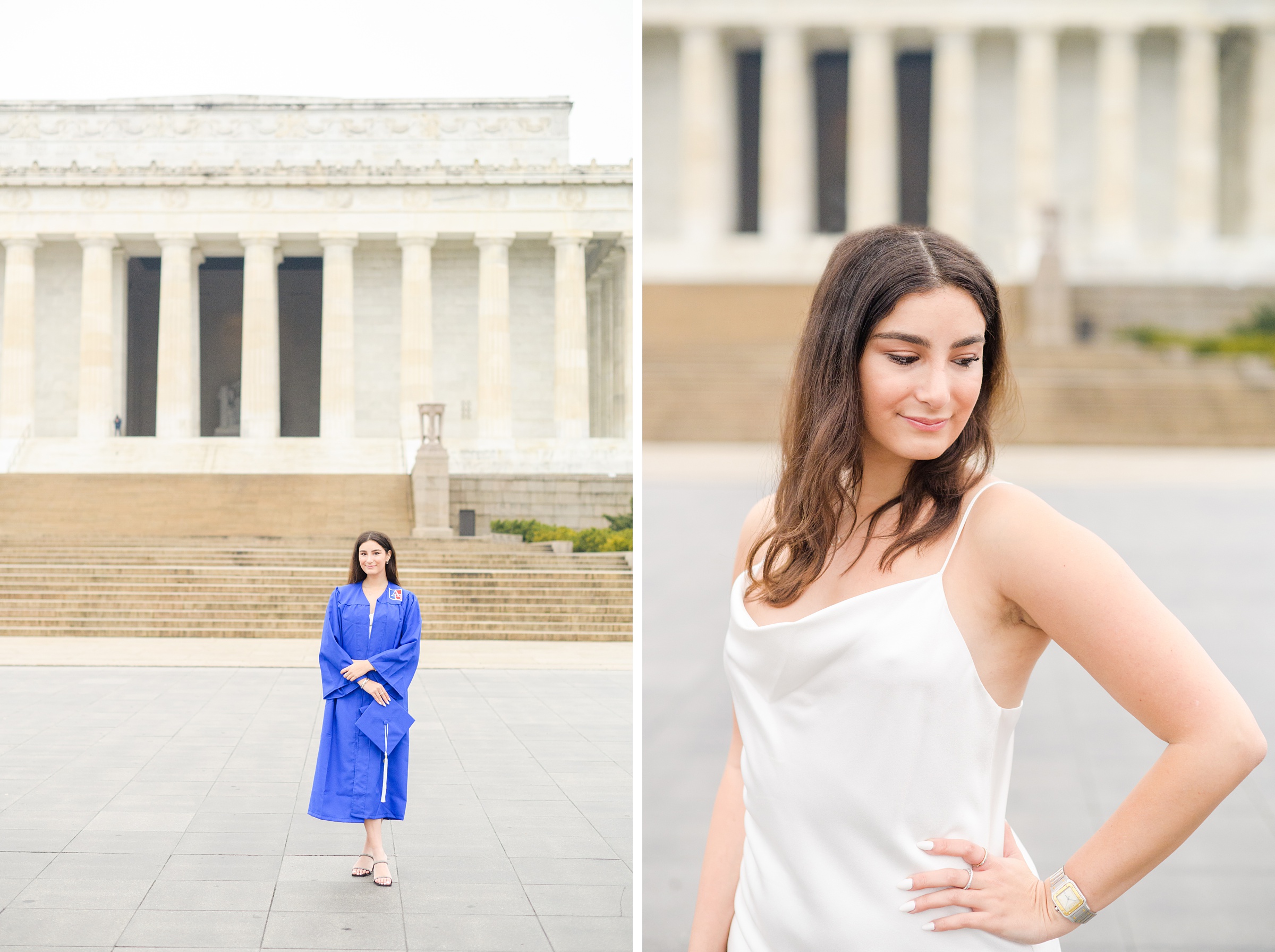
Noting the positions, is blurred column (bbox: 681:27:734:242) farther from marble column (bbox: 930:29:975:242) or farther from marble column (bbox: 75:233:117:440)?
marble column (bbox: 75:233:117:440)

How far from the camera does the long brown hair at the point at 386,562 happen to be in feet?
15.8

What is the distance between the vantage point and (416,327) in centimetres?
3130

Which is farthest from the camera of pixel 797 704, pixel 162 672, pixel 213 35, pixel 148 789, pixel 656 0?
pixel 656 0

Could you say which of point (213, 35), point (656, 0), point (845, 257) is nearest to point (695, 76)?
point (656, 0)

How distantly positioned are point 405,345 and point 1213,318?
21944 millimetres

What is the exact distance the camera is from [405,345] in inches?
1230

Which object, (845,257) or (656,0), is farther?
(656,0)

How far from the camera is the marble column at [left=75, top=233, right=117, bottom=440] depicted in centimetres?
2919

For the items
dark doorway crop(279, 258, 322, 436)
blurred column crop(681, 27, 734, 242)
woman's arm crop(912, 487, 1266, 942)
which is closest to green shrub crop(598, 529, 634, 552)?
woman's arm crop(912, 487, 1266, 942)

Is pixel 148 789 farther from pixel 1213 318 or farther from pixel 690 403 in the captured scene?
pixel 1213 318

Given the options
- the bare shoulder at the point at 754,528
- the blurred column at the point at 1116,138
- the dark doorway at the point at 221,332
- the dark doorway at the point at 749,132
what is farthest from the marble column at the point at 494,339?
the bare shoulder at the point at 754,528

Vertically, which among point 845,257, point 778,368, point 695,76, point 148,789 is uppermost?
point 695,76

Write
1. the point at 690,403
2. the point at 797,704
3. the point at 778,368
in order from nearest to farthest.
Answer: the point at 797,704 → the point at 690,403 → the point at 778,368

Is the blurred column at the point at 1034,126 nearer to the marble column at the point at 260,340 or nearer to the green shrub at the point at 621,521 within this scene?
the green shrub at the point at 621,521
